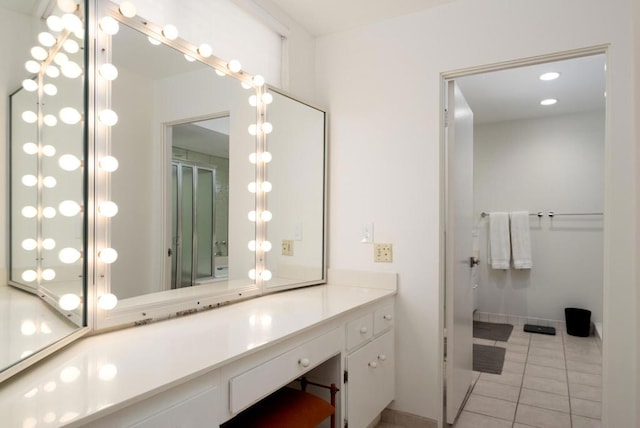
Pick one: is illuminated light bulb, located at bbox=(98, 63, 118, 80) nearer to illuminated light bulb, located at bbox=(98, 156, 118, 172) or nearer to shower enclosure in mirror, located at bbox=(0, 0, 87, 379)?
shower enclosure in mirror, located at bbox=(0, 0, 87, 379)

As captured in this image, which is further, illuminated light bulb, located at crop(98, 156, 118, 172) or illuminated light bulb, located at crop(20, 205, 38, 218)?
illuminated light bulb, located at crop(98, 156, 118, 172)

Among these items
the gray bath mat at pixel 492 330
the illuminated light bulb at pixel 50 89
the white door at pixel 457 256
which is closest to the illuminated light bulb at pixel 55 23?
the illuminated light bulb at pixel 50 89

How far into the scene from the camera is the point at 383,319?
82.5 inches

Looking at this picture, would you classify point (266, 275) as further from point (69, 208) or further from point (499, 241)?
point (499, 241)

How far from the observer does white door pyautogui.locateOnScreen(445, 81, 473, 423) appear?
2223 mm

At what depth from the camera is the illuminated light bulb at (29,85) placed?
0.91m

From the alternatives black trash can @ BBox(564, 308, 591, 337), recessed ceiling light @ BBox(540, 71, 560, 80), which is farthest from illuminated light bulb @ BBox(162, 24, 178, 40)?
black trash can @ BBox(564, 308, 591, 337)

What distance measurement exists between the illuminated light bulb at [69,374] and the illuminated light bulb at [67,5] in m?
1.00

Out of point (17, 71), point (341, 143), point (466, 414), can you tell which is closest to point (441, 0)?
point (341, 143)

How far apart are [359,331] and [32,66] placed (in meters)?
1.54

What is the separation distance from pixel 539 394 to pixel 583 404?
9.7 inches

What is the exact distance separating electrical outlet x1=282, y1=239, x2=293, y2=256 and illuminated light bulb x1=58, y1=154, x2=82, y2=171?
3.79 ft

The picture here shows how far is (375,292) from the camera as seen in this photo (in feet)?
7.09

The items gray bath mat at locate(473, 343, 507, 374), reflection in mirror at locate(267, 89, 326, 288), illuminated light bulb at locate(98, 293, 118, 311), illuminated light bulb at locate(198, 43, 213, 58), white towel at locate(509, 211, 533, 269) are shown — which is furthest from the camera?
white towel at locate(509, 211, 533, 269)
